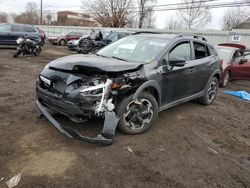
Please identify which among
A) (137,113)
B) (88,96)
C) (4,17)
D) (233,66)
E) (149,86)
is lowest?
(137,113)

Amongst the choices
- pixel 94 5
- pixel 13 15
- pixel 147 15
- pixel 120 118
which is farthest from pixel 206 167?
pixel 13 15

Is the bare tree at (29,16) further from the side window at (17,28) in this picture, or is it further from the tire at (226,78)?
the tire at (226,78)

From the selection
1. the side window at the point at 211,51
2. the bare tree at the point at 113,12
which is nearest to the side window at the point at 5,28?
A: the side window at the point at 211,51

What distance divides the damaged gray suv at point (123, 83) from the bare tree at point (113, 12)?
124 ft

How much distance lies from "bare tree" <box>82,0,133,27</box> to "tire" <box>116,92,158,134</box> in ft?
128

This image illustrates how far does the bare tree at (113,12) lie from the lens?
41656 mm

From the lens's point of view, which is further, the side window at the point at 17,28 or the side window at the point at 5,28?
the side window at the point at 17,28

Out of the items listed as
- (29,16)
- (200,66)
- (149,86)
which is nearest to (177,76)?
(149,86)

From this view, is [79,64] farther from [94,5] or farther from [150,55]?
[94,5]

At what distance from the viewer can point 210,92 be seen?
6.58 m

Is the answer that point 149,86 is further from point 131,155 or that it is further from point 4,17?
point 4,17

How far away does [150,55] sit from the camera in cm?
467

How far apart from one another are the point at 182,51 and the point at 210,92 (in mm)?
1841

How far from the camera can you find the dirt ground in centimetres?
312
